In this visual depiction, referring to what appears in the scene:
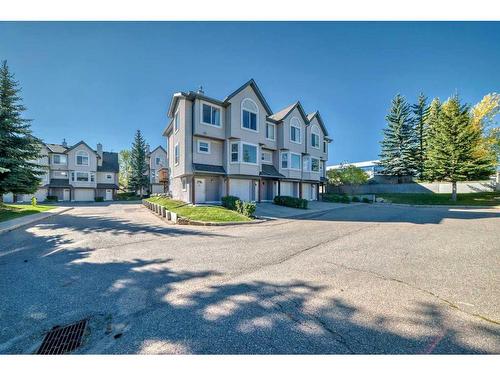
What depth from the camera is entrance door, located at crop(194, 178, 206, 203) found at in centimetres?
1928

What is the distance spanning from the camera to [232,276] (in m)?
4.89

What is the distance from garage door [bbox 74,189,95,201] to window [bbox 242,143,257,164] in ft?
117

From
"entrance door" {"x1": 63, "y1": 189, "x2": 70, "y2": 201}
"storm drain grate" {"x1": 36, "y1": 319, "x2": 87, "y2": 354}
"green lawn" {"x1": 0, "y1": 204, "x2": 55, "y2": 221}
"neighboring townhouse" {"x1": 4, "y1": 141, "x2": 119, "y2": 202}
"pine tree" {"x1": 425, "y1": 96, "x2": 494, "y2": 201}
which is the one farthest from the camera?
"entrance door" {"x1": 63, "y1": 189, "x2": 70, "y2": 201}

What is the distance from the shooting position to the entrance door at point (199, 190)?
63.3ft

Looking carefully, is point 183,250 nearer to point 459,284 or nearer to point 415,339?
point 415,339

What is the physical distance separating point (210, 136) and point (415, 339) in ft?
60.9

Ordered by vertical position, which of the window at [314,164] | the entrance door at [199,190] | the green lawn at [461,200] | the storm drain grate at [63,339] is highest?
the window at [314,164]

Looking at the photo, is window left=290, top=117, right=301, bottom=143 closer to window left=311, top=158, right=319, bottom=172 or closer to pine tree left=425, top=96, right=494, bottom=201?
window left=311, top=158, right=319, bottom=172

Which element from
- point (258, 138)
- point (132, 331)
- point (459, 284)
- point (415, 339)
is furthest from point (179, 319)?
point (258, 138)

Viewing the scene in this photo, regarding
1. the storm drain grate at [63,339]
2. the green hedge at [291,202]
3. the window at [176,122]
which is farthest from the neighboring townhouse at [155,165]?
the storm drain grate at [63,339]

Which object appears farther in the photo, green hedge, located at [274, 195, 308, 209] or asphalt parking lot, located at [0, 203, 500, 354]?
green hedge, located at [274, 195, 308, 209]

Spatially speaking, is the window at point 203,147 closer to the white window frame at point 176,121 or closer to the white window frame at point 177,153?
the white window frame at point 177,153

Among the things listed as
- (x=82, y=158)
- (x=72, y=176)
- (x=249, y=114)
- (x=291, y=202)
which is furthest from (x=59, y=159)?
(x=291, y=202)

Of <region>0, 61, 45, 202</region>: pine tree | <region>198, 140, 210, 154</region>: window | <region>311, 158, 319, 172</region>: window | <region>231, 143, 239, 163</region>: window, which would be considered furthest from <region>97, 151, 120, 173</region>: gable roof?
<region>311, 158, 319, 172</region>: window
